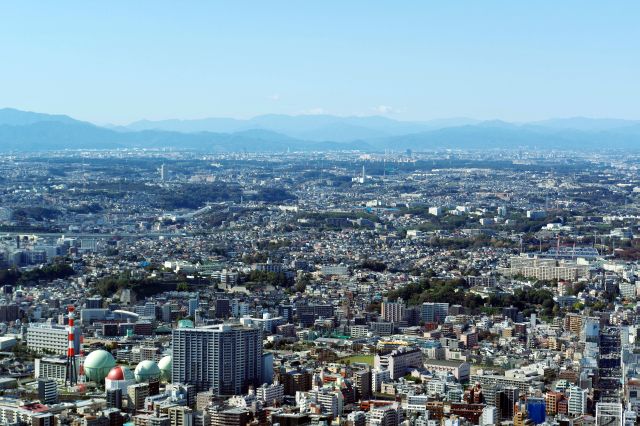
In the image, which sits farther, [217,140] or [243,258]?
[217,140]

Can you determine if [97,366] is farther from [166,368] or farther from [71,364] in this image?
[166,368]

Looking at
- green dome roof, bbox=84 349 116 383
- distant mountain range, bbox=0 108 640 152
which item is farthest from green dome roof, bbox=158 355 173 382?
distant mountain range, bbox=0 108 640 152

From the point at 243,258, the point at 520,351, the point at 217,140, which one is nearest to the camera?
the point at 520,351

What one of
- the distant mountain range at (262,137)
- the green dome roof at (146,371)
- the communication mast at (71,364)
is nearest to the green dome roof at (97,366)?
the communication mast at (71,364)

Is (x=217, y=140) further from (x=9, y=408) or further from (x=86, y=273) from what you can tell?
(x=9, y=408)

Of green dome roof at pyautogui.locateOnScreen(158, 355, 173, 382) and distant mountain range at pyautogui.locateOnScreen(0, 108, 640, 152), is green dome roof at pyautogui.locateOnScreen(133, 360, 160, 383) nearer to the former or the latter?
green dome roof at pyautogui.locateOnScreen(158, 355, 173, 382)

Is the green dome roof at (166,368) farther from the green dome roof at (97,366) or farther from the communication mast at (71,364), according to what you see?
the communication mast at (71,364)

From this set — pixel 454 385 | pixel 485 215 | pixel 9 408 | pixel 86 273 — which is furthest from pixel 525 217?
pixel 9 408

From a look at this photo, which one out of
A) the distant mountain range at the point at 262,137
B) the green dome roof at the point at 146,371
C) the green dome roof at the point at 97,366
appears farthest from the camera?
the distant mountain range at the point at 262,137
